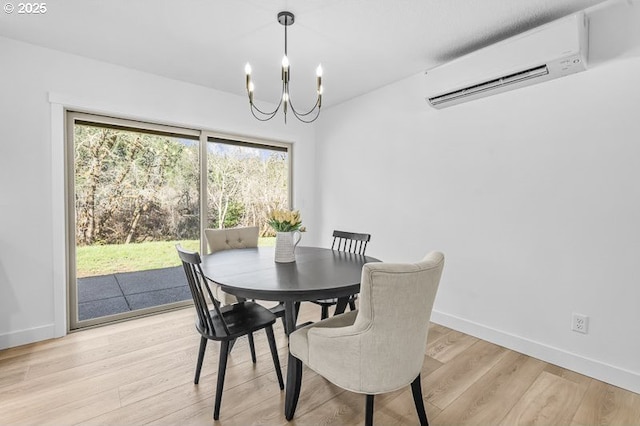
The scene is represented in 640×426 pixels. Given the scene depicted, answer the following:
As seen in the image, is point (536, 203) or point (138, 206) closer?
point (536, 203)

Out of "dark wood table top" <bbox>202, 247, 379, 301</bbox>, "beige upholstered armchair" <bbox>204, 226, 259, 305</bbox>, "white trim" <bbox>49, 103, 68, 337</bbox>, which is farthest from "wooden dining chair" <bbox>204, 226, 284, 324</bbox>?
"white trim" <bbox>49, 103, 68, 337</bbox>

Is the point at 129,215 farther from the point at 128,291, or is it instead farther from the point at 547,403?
the point at 547,403

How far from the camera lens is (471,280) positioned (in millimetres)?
2744

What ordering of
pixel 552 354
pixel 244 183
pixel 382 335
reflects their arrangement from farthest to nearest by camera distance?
pixel 244 183 → pixel 552 354 → pixel 382 335

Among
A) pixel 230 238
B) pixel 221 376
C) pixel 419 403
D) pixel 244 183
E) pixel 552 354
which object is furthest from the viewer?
pixel 244 183

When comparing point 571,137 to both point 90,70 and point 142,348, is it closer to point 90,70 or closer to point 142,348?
point 142,348

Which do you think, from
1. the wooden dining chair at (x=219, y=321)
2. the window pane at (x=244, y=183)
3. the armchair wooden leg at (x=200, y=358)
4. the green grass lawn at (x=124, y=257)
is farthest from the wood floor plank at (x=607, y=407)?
the green grass lawn at (x=124, y=257)

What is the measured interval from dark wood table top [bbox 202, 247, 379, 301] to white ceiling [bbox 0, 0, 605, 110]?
5.55 ft

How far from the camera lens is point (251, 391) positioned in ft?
6.25

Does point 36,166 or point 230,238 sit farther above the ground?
point 36,166

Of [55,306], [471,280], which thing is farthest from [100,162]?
[471,280]

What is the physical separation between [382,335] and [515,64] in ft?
7.01

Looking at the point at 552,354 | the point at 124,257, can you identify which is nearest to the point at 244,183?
the point at 124,257

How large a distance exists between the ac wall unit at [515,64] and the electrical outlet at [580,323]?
66.1 inches
